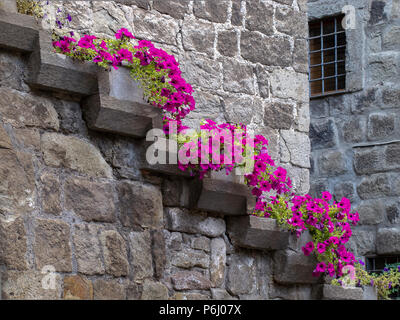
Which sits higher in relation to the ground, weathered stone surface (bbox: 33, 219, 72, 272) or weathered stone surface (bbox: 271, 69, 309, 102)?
weathered stone surface (bbox: 271, 69, 309, 102)

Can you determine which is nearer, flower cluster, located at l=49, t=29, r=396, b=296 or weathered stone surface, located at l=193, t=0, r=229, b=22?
flower cluster, located at l=49, t=29, r=396, b=296

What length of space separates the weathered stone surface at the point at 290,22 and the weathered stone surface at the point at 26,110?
6.54ft

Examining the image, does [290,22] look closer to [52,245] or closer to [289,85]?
[289,85]

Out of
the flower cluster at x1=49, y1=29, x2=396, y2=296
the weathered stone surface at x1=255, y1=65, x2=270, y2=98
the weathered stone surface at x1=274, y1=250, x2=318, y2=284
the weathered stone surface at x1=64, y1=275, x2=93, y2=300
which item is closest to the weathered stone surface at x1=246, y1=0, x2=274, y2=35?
the weathered stone surface at x1=255, y1=65, x2=270, y2=98

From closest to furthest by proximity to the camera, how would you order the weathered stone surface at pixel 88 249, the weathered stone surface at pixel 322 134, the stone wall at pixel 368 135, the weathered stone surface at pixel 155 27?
the weathered stone surface at pixel 88 249
the weathered stone surface at pixel 155 27
the stone wall at pixel 368 135
the weathered stone surface at pixel 322 134

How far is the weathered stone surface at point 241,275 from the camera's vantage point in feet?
14.4

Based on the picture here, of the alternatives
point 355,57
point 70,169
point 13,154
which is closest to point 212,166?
point 70,169

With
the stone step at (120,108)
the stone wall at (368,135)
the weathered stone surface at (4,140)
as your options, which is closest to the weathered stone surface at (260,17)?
the stone step at (120,108)

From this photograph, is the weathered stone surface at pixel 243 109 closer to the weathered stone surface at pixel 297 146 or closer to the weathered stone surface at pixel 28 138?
the weathered stone surface at pixel 297 146

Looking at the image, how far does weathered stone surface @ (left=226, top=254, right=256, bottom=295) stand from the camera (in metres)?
4.39

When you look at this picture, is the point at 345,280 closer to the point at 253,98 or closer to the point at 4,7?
the point at 253,98

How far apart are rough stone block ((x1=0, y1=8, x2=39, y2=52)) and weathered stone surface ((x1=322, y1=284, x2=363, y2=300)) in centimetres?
230

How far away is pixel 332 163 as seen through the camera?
776cm

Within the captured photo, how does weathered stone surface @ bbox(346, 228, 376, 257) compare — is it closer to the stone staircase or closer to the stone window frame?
the stone window frame
